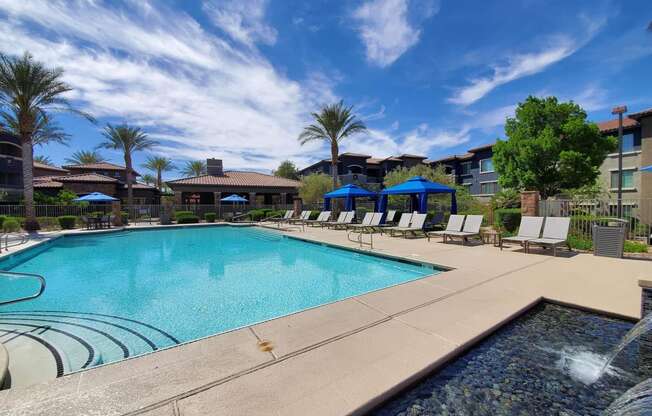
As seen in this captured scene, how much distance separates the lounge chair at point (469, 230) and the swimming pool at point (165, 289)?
11.2 feet

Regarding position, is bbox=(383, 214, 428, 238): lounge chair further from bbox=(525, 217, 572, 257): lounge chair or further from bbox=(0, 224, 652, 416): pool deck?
bbox=(0, 224, 652, 416): pool deck

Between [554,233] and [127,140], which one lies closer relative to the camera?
[554,233]

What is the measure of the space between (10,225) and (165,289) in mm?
18401

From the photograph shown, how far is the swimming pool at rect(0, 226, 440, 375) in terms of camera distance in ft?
14.6

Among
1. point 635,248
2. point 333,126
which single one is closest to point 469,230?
point 635,248

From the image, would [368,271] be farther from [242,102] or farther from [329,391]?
[242,102]

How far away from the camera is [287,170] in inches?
2030

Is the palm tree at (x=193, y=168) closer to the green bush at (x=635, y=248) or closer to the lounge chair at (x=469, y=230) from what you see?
the lounge chair at (x=469, y=230)

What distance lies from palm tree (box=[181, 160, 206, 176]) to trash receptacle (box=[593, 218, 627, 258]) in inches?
2045

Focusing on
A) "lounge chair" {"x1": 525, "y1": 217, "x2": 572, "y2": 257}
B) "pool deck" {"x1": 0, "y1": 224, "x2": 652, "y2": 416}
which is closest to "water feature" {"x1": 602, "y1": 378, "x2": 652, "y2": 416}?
"pool deck" {"x1": 0, "y1": 224, "x2": 652, "y2": 416}

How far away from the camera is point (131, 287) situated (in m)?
7.08

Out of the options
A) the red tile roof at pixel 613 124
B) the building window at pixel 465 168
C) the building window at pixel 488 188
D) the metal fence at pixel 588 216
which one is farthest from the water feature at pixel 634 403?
the building window at pixel 465 168

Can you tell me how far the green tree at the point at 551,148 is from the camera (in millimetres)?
16000

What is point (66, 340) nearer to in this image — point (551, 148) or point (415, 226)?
point (415, 226)
